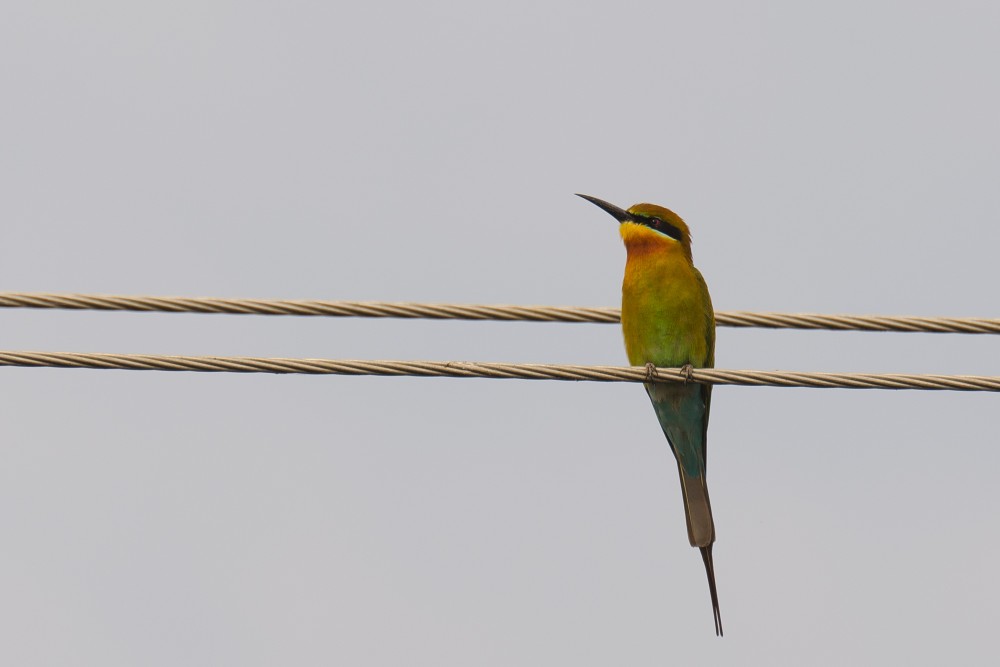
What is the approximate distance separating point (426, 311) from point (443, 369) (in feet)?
1.11

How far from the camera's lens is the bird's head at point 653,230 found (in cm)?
591

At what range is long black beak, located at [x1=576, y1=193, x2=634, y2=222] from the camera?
6.11 meters

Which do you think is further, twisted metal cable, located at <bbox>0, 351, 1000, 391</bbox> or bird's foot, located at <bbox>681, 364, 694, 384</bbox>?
bird's foot, located at <bbox>681, 364, 694, 384</bbox>

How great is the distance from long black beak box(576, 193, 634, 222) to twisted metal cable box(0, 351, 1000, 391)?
210cm

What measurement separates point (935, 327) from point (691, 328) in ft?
5.05

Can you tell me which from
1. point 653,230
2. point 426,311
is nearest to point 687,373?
point 426,311

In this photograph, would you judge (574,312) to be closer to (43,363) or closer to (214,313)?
(214,313)

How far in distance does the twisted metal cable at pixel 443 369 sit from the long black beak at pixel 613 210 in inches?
82.6

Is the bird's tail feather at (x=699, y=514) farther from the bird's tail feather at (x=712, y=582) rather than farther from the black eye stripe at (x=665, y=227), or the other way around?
the black eye stripe at (x=665, y=227)

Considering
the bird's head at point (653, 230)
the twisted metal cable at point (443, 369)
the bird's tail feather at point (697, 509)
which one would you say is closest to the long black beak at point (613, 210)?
the bird's head at point (653, 230)

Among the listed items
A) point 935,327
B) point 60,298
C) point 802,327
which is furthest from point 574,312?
point 60,298

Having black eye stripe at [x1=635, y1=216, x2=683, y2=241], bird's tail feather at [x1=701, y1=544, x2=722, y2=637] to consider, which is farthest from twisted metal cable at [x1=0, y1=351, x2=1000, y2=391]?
black eye stripe at [x1=635, y1=216, x2=683, y2=241]

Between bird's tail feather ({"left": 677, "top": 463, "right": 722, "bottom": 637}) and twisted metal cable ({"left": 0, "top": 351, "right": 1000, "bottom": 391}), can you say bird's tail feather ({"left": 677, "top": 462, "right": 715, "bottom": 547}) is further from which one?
twisted metal cable ({"left": 0, "top": 351, "right": 1000, "bottom": 391})

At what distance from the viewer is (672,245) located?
19.4ft
